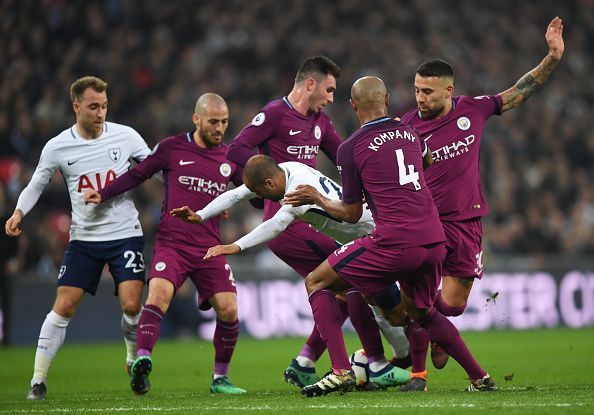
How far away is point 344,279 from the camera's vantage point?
738 cm

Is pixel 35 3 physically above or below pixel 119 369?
above

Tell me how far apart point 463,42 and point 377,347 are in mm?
14271

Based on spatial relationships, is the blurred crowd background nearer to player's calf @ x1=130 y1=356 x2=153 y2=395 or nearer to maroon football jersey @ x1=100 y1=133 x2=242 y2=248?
maroon football jersey @ x1=100 y1=133 x2=242 y2=248

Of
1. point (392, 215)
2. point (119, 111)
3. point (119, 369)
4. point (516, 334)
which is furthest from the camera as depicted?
point (119, 111)

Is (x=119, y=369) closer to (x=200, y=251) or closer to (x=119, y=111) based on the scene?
(x=200, y=251)

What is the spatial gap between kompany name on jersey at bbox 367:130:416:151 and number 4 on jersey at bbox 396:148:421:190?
11cm

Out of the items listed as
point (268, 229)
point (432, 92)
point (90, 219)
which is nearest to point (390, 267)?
point (268, 229)

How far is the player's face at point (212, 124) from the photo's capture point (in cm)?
883

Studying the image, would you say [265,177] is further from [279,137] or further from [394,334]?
[394,334]

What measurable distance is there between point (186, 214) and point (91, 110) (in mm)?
1527

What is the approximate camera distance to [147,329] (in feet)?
27.5

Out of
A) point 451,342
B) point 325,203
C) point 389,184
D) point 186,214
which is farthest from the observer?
point 186,214

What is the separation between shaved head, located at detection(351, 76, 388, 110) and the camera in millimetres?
7258

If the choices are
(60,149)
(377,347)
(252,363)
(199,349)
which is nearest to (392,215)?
(377,347)
